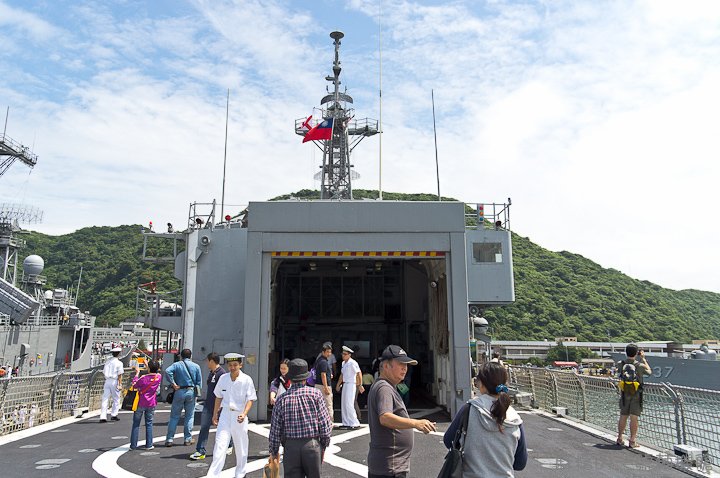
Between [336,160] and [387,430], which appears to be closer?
[387,430]

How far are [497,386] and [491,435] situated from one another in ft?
1.08

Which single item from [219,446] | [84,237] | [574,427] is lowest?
[574,427]

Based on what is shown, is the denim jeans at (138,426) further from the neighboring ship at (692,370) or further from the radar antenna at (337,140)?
the neighboring ship at (692,370)

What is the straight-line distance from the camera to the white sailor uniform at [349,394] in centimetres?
1030

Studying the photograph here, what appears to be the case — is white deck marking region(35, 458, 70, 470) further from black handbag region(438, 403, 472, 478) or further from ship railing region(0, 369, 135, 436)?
black handbag region(438, 403, 472, 478)

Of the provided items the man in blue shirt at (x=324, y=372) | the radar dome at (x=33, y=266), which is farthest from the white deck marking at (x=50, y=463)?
the radar dome at (x=33, y=266)

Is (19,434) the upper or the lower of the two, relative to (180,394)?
lower

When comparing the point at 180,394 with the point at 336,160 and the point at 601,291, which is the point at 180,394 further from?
the point at 601,291

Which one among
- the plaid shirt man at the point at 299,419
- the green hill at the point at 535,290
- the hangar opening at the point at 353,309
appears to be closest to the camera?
the plaid shirt man at the point at 299,419

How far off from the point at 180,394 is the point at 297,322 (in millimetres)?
13184

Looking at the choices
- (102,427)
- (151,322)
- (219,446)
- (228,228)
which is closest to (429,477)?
(219,446)

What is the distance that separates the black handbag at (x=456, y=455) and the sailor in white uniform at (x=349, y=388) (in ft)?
23.0

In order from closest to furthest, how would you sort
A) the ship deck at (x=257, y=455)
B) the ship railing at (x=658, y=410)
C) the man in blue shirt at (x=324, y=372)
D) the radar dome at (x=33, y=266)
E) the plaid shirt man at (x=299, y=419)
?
1. the plaid shirt man at (x=299, y=419)
2. the ship deck at (x=257, y=455)
3. the ship railing at (x=658, y=410)
4. the man in blue shirt at (x=324, y=372)
5. the radar dome at (x=33, y=266)

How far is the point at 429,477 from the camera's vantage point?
6.87m
